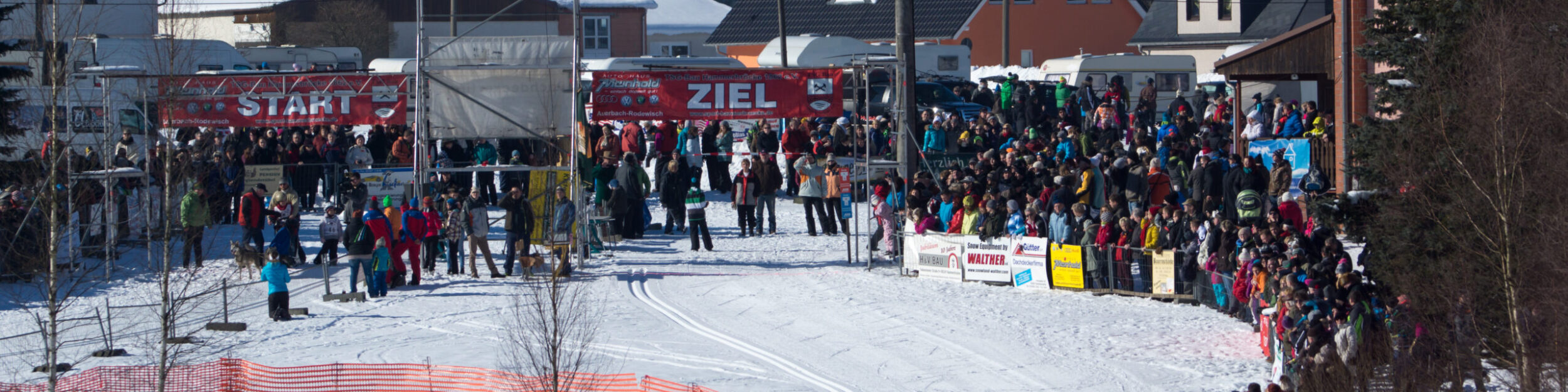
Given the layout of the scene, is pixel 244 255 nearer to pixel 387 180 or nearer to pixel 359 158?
pixel 387 180

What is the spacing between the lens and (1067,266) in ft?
53.2

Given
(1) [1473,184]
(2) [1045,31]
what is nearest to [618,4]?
(2) [1045,31]

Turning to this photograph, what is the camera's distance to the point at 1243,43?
43.9 m

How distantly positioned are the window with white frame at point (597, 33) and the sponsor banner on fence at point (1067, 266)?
42.8 m

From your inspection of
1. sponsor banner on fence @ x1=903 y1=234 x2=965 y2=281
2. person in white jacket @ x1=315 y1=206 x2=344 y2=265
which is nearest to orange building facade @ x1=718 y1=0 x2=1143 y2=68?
person in white jacket @ x1=315 y1=206 x2=344 y2=265

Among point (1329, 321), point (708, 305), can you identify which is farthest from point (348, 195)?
point (1329, 321)

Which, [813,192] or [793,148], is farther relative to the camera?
[793,148]

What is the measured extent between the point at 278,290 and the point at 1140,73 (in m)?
25.6

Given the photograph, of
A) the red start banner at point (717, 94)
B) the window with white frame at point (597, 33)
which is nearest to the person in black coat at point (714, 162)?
the red start banner at point (717, 94)

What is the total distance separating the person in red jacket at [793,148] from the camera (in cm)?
2505

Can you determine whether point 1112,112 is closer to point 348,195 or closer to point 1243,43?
point 348,195

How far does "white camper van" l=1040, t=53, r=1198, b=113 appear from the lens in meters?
36.2

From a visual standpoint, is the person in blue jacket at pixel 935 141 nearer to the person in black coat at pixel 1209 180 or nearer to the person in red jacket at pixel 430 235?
the person in black coat at pixel 1209 180

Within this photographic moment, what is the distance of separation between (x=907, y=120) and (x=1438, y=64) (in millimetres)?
8434
